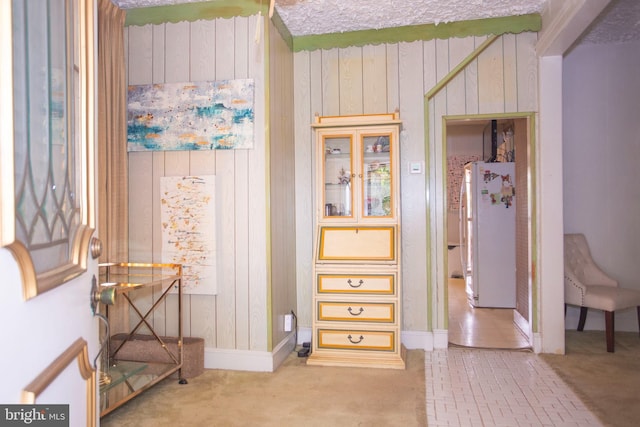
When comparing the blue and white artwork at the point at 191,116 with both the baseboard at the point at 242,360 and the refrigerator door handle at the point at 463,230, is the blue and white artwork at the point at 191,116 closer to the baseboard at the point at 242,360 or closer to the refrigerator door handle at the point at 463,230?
the baseboard at the point at 242,360

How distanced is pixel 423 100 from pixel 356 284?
5.10ft

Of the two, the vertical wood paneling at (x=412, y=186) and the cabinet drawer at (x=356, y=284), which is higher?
the vertical wood paneling at (x=412, y=186)

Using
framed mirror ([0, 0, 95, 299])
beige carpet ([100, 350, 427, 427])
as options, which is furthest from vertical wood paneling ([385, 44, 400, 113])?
framed mirror ([0, 0, 95, 299])

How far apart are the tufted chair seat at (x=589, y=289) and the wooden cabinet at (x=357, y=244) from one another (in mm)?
1578

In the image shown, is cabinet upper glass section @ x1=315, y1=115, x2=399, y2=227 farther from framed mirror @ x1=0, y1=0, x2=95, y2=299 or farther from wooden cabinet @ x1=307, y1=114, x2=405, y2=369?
framed mirror @ x1=0, y1=0, x2=95, y2=299

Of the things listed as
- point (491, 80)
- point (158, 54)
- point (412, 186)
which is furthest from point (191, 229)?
point (491, 80)

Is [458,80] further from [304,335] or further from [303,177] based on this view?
[304,335]

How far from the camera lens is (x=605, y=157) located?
416cm

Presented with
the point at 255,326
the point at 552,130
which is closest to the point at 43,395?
the point at 255,326

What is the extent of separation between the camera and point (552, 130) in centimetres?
353

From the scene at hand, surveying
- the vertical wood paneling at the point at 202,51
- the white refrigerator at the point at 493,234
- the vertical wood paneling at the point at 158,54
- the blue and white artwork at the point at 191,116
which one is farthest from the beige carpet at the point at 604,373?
the vertical wood paneling at the point at 158,54

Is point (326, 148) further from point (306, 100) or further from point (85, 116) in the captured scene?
point (85, 116)

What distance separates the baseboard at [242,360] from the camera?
3.19 meters

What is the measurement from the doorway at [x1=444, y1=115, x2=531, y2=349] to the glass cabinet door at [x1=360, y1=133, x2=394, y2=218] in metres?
0.53
